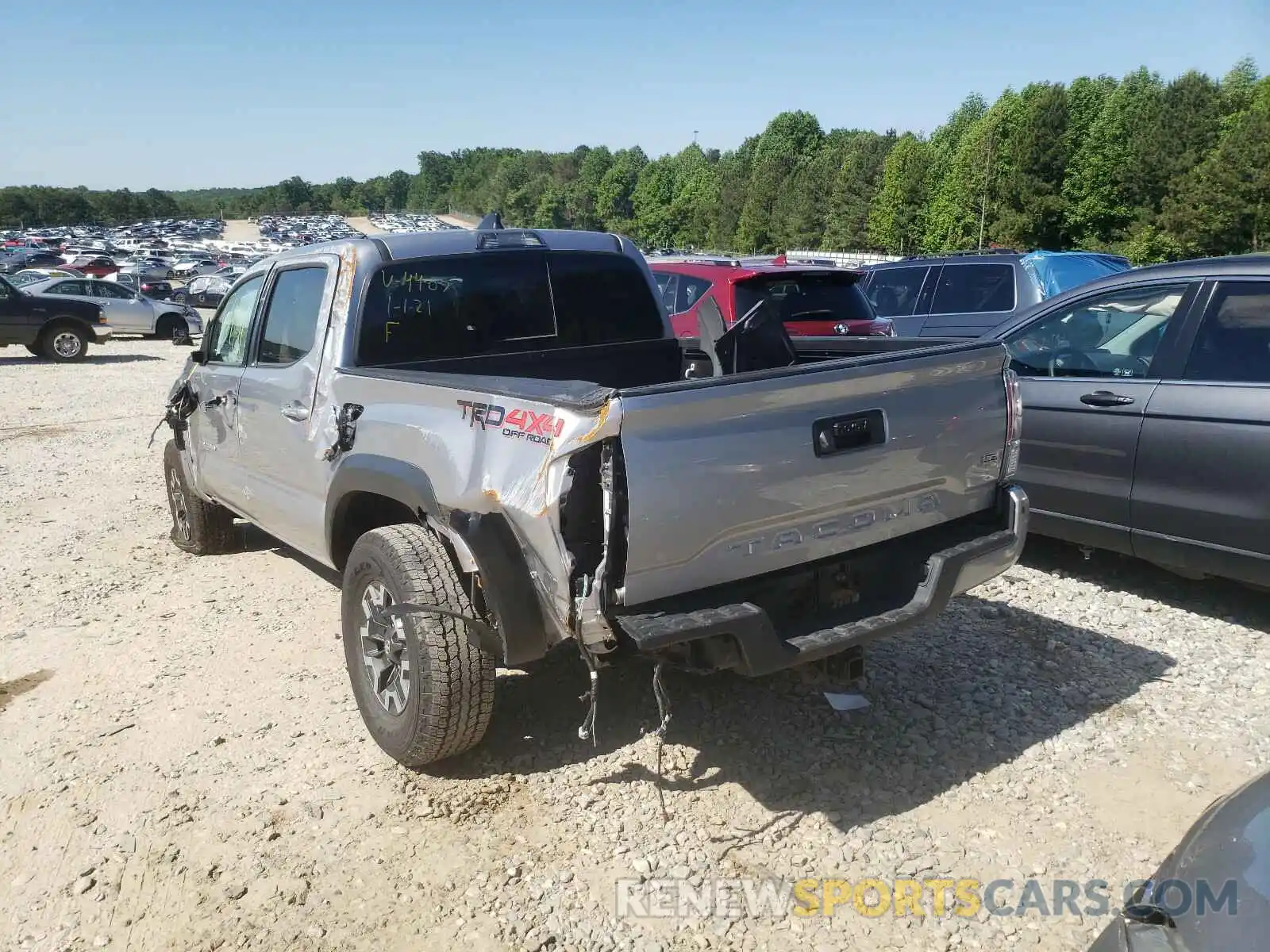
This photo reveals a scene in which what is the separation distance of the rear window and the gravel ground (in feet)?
19.8

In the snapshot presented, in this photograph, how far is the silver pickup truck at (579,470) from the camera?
2.77 m

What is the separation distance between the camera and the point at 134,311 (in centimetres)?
2211

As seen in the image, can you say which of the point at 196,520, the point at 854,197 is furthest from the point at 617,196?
the point at 196,520

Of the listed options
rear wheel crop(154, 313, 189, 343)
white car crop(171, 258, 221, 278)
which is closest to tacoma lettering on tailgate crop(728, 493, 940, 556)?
rear wheel crop(154, 313, 189, 343)

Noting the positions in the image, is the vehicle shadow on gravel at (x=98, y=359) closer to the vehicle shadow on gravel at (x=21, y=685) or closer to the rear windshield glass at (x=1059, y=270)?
the vehicle shadow on gravel at (x=21, y=685)

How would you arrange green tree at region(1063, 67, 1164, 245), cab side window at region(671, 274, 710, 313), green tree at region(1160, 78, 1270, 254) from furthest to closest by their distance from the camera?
green tree at region(1063, 67, 1164, 245)
green tree at region(1160, 78, 1270, 254)
cab side window at region(671, 274, 710, 313)

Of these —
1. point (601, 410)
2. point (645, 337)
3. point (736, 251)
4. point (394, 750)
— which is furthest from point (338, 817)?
point (736, 251)

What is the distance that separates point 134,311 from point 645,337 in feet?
69.0

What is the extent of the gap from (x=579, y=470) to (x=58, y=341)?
19.4 m

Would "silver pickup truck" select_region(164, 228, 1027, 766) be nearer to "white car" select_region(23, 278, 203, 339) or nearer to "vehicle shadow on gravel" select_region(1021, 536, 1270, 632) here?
"vehicle shadow on gravel" select_region(1021, 536, 1270, 632)

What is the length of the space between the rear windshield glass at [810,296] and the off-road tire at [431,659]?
616cm

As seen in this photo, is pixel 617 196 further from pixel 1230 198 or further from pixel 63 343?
pixel 63 343

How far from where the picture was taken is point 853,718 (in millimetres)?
3902

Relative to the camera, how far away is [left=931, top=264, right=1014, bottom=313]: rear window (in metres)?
10.7
